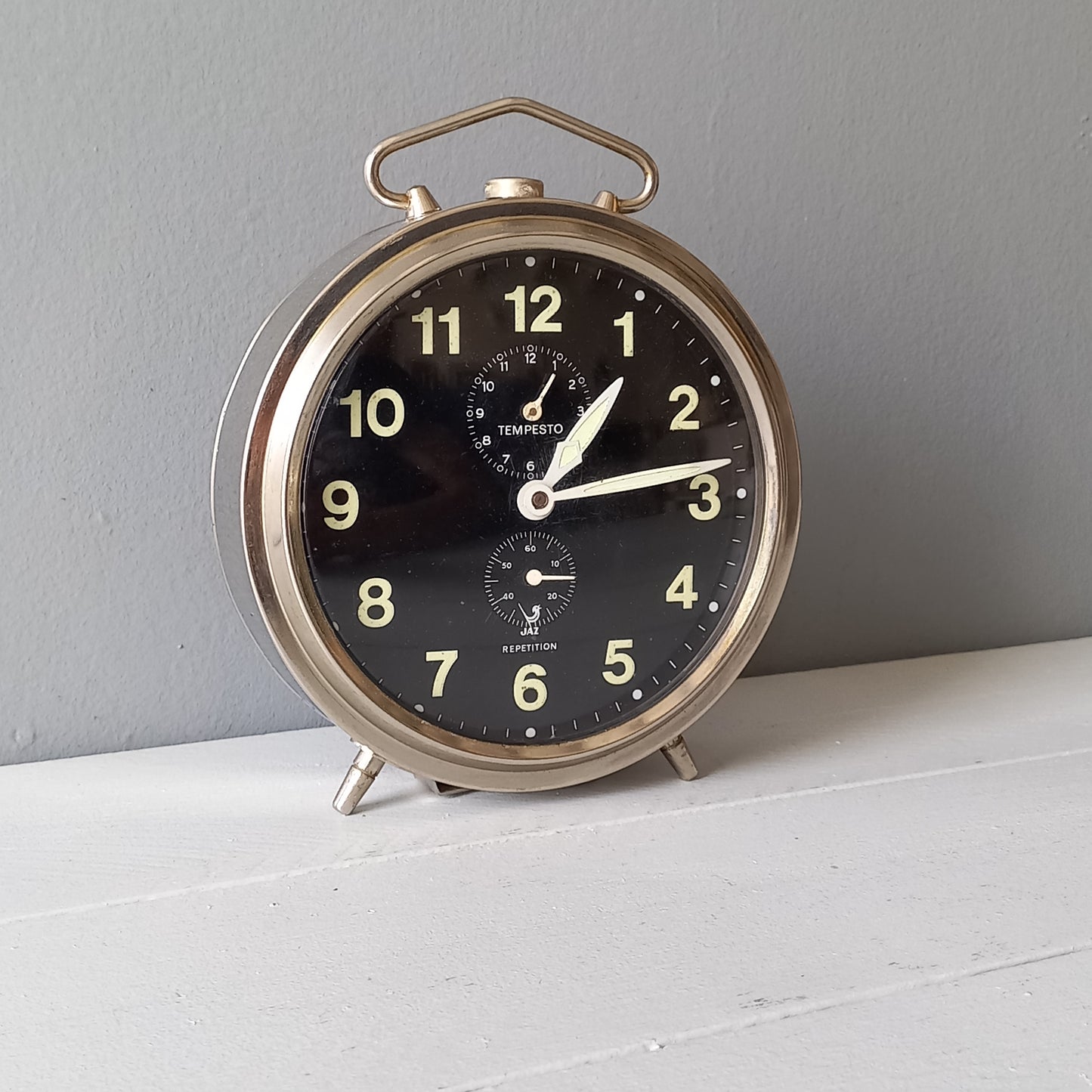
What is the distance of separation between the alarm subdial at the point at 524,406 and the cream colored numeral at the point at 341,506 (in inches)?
3.8

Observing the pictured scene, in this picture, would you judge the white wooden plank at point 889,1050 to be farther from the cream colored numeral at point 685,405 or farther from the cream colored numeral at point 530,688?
the cream colored numeral at point 685,405

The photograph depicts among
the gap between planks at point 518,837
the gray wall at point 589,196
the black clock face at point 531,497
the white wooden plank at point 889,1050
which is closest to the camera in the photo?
the white wooden plank at point 889,1050

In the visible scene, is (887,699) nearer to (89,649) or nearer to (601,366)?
(601,366)

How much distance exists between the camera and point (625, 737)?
0.89 meters

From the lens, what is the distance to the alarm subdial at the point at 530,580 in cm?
86

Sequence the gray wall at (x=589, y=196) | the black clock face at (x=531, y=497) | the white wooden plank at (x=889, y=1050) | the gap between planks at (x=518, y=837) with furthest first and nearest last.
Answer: the gray wall at (x=589, y=196) → the black clock face at (x=531, y=497) → the gap between planks at (x=518, y=837) → the white wooden plank at (x=889, y=1050)

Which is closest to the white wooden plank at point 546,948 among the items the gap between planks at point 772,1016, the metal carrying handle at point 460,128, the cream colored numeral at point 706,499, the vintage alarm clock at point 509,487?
the gap between planks at point 772,1016

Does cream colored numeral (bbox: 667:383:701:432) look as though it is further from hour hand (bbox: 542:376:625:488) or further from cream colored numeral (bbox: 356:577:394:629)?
cream colored numeral (bbox: 356:577:394:629)

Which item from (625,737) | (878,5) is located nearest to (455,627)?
(625,737)

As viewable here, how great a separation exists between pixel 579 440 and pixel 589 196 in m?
0.36

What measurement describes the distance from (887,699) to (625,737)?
1.27ft

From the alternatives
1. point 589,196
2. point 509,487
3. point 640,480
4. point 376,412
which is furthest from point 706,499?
point 589,196

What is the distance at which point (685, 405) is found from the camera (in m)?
0.90

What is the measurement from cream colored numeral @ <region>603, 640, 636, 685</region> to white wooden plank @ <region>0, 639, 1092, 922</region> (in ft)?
0.30
